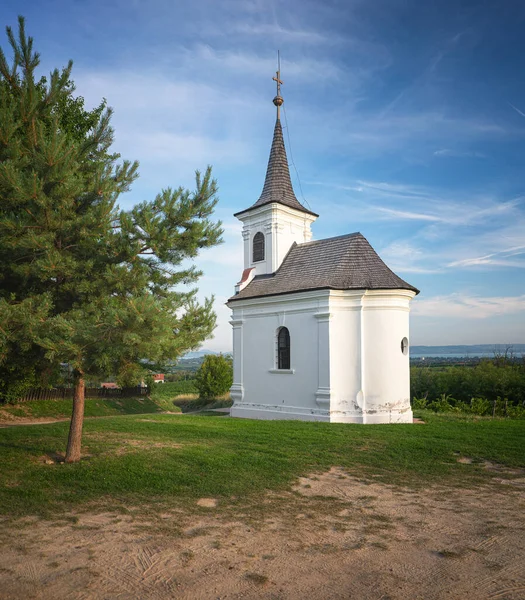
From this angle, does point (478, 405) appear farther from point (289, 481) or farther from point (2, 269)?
point (2, 269)

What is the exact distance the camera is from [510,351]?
38.5 m

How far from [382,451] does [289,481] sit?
323 centimetres

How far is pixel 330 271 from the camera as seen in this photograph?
684 inches

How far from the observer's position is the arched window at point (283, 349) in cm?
1808

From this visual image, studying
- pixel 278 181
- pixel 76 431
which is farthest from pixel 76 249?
pixel 278 181

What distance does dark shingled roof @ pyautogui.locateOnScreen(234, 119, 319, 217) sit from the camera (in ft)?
66.6

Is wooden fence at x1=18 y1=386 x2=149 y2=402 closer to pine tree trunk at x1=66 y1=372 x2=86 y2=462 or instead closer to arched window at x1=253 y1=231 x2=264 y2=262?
arched window at x1=253 y1=231 x2=264 y2=262

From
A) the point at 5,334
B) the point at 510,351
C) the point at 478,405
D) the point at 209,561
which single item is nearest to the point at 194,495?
the point at 209,561

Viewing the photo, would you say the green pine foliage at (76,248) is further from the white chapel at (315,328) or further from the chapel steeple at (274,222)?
the chapel steeple at (274,222)

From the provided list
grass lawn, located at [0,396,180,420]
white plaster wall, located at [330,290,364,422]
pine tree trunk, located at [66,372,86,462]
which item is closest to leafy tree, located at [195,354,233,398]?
grass lawn, located at [0,396,180,420]

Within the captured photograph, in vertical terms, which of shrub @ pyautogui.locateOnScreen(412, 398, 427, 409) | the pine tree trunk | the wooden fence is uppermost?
the pine tree trunk

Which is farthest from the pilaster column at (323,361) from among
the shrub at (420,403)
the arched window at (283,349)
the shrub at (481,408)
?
the shrub at (420,403)

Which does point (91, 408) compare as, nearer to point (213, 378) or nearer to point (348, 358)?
point (213, 378)

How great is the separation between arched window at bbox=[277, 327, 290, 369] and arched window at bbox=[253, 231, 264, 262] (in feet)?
12.7
